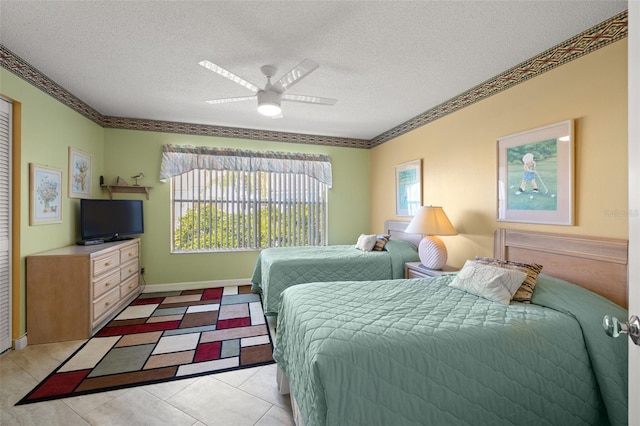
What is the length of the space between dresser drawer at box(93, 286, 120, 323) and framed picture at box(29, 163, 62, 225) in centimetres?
96

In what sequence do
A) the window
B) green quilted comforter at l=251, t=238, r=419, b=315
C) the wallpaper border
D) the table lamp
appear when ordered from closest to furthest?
the wallpaper border → the table lamp → green quilted comforter at l=251, t=238, r=419, b=315 → the window

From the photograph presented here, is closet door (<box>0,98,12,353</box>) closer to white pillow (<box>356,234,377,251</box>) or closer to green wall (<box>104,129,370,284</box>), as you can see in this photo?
green wall (<box>104,129,370,284</box>)

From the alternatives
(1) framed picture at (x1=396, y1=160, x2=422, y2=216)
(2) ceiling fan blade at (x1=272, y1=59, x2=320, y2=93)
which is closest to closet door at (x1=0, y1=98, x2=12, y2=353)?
(2) ceiling fan blade at (x1=272, y1=59, x2=320, y2=93)

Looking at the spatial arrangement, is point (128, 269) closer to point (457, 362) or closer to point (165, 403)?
point (165, 403)

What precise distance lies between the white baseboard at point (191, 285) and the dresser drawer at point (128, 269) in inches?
17.1

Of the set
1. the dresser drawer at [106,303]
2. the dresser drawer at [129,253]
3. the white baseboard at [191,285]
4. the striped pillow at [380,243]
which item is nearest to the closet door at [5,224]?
the dresser drawer at [106,303]

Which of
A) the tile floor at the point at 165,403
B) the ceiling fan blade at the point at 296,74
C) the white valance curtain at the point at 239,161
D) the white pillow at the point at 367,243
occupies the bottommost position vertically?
the tile floor at the point at 165,403

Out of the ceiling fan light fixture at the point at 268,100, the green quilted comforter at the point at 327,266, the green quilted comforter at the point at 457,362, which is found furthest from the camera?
the green quilted comforter at the point at 327,266

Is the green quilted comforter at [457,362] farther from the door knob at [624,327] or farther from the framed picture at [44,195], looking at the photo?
the framed picture at [44,195]

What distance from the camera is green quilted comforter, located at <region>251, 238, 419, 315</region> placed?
3.18m

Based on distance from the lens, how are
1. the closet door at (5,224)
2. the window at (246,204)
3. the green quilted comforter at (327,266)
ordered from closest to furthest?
the closet door at (5,224)
the green quilted comforter at (327,266)
the window at (246,204)

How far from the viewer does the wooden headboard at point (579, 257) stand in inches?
71.8

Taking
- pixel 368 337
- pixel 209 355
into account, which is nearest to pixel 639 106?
pixel 368 337

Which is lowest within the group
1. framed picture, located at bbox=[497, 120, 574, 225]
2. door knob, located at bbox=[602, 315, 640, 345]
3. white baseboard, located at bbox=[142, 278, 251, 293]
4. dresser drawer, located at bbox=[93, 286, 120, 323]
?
white baseboard, located at bbox=[142, 278, 251, 293]
